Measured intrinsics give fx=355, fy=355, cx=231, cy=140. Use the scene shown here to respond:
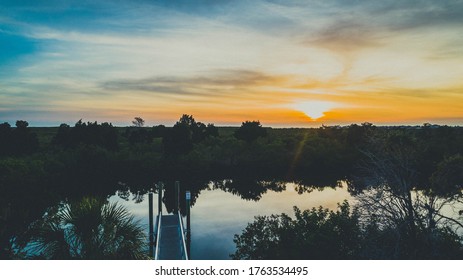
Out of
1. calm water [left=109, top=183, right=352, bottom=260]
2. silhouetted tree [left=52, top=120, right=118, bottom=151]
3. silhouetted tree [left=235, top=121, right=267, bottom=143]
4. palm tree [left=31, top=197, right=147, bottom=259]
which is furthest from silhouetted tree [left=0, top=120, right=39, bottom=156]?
silhouetted tree [left=235, top=121, right=267, bottom=143]

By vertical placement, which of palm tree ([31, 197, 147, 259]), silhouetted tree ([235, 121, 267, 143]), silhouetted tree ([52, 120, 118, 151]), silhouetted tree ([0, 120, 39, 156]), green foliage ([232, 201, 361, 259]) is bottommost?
green foliage ([232, 201, 361, 259])

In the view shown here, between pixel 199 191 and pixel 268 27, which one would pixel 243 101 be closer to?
pixel 268 27

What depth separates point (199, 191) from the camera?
32.9 meters

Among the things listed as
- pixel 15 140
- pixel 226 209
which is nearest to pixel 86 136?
pixel 15 140

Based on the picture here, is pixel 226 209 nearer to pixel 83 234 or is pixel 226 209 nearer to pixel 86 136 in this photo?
pixel 86 136

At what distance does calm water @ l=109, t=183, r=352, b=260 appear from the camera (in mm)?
18672

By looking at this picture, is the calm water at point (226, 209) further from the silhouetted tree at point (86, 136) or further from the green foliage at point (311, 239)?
the silhouetted tree at point (86, 136)

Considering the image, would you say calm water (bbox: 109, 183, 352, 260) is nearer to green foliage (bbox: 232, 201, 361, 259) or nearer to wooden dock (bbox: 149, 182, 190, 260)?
wooden dock (bbox: 149, 182, 190, 260)

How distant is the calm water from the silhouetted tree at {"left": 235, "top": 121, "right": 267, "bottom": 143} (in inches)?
588

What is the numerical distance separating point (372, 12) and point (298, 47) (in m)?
1.56

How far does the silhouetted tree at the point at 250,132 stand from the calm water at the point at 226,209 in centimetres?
1493

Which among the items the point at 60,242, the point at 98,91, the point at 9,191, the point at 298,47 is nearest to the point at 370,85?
the point at 298,47

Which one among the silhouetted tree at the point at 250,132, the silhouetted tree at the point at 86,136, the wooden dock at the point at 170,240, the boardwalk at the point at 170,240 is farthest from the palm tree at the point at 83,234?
the silhouetted tree at the point at 250,132

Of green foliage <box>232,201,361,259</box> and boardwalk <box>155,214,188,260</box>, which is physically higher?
green foliage <box>232,201,361,259</box>
